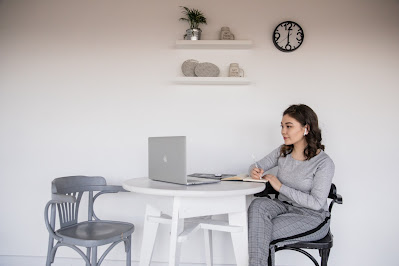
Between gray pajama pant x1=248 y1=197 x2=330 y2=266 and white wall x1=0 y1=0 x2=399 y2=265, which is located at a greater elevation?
white wall x1=0 y1=0 x2=399 y2=265

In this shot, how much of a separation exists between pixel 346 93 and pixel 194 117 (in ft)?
4.07

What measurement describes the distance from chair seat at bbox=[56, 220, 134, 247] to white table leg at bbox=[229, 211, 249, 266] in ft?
2.29

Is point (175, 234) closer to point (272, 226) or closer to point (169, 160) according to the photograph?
point (169, 160)

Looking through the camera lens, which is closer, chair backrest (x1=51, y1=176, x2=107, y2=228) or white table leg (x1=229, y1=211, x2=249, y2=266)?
white table leg (x1=229, y1=211, x2=249, y2=266)

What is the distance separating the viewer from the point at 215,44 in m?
2.56

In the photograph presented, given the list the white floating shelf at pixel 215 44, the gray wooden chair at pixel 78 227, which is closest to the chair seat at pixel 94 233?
the gray wooden chair at pixel 78 227

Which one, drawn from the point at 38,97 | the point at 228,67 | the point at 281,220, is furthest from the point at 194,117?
the point at 38,97

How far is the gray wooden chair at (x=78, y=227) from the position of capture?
1868mm

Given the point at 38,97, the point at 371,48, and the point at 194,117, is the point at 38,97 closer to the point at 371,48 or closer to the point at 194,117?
the point at 194,117

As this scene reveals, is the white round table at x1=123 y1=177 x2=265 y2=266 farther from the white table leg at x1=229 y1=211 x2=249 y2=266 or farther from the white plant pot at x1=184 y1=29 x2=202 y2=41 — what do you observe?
the white plant pot at x1=184 y1=29 x2=202 y2=41

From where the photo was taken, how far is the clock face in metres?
2.62

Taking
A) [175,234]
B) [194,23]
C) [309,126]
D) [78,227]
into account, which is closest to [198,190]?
[175,234]

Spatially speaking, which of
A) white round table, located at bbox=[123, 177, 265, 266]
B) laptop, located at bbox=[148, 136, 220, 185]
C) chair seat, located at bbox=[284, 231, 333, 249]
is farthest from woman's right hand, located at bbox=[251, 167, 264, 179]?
chair seat, located at bbox=[284, 231, 333, 249]

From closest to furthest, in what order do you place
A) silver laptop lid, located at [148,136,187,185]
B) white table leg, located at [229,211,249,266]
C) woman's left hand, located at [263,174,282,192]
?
1. silver laptop lid, located at [148,136,187,185]
2. white table leg, located at [229,211,249,266]
3. woman's left hand, located at [263,174,282,192]
